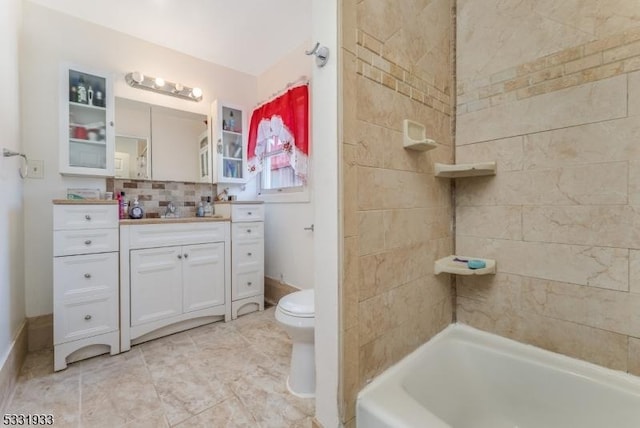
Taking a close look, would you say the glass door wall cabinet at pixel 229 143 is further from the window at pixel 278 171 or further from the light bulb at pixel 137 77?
the light bulb at pixel 137 77

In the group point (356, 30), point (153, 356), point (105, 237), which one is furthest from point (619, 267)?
point (105, 237)

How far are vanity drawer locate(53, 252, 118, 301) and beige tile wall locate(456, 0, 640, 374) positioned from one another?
→ 218 centimetres

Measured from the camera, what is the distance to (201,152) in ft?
8.76

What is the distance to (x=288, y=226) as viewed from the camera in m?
2.72

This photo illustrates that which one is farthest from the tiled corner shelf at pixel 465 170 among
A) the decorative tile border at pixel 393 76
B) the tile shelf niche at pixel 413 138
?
the decorative tile border at pixel 393 76

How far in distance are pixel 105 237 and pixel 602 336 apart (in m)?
2.67

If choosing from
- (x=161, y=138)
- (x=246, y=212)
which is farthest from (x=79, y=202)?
(x=246, y=212)

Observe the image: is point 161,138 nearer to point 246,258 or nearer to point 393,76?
point 246,258

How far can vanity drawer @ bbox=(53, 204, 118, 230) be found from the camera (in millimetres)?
1688

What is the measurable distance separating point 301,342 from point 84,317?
4.63 feet

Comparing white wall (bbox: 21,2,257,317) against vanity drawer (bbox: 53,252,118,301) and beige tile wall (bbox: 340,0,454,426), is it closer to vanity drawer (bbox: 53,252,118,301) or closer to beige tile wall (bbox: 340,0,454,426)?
vanity drawer (bbox: 53,252,118,301)

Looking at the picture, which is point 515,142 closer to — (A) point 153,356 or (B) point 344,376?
(B) point 344,376

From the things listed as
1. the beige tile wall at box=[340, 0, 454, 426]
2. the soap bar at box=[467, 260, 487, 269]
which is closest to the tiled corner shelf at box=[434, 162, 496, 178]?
the beige tile wall at box=[340, 0, 454, 426]

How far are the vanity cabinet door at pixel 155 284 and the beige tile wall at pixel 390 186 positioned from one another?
1.63 meters
